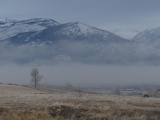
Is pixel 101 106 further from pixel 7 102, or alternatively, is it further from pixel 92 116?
pixel 7 102

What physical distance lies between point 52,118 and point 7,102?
282 inches

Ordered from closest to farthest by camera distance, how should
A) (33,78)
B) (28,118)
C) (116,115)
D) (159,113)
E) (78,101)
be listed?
(28,118), (116,115), (159,113), (78,101), (33,78)

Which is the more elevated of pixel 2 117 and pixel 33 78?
pixel 33 78

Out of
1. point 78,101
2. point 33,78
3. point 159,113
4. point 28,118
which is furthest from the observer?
point 33,78

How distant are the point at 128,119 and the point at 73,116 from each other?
4113 millimetres

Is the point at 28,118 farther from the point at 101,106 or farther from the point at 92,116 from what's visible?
the point at 101,106

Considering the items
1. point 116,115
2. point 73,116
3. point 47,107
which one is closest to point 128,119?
point 116,115

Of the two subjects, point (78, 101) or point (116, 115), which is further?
point (78, 101)

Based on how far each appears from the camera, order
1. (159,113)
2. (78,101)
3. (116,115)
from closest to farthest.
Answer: (116,115) < (159,113) < (78,101)

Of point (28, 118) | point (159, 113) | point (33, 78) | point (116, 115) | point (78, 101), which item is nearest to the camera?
point (28, 118)

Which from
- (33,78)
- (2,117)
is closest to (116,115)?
(2,117)

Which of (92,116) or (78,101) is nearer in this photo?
(92,116)

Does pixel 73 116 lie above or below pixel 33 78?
below

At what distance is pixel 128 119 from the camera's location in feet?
109
